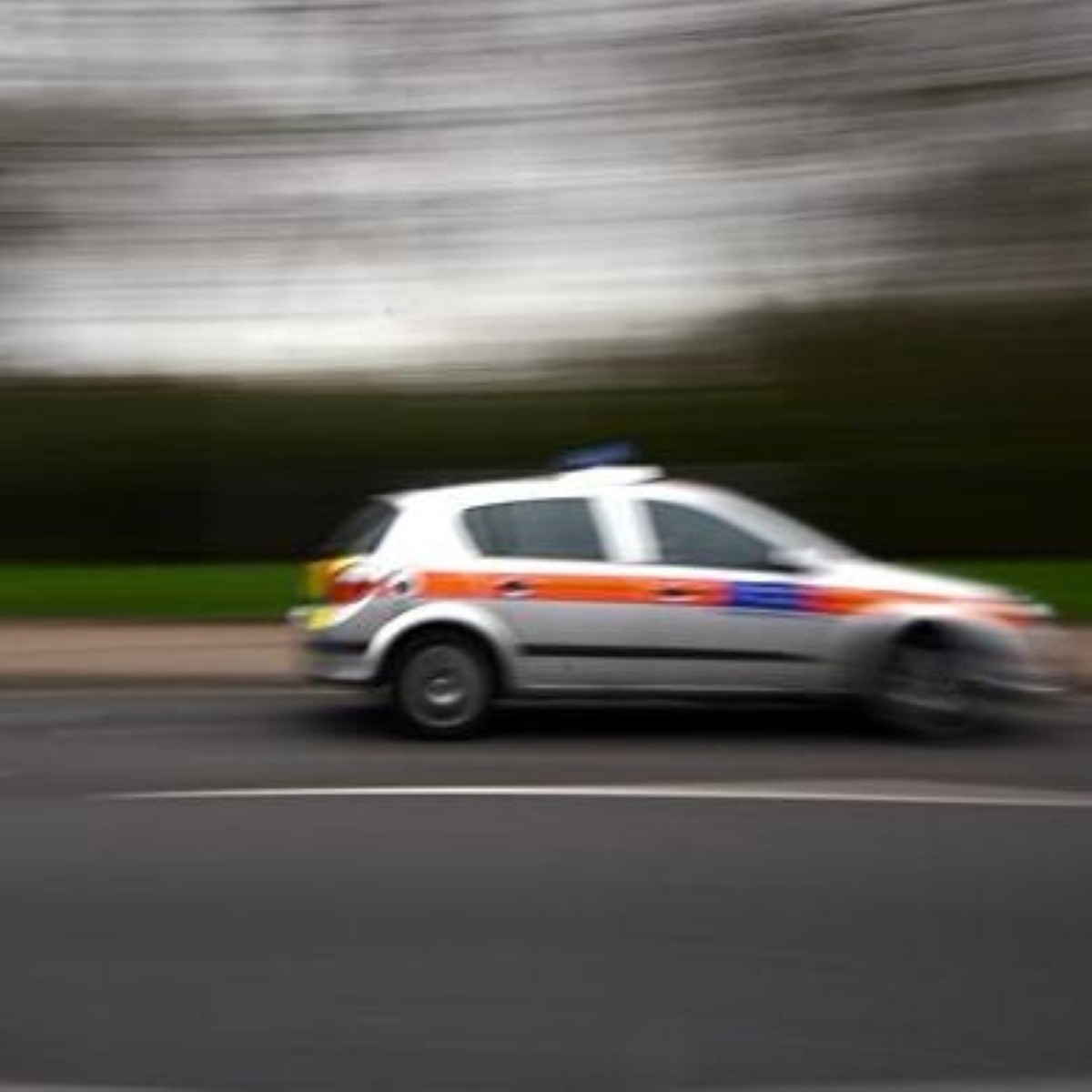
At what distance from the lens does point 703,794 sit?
8.56 m

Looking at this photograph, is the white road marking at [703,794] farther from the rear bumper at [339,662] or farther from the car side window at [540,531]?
the car side window at [540,531]

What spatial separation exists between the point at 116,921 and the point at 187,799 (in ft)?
7.62

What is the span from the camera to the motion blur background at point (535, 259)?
64.2 ft

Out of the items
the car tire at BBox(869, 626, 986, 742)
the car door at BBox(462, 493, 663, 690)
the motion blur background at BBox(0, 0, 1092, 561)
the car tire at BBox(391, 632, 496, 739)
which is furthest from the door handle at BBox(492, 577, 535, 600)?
the motion blur background at BBox(0, 0, 1092, 561)

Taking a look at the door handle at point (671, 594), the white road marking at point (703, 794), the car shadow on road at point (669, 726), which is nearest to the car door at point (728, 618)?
the door handle at point (671, 594)

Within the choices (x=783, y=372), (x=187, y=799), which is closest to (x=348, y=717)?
(x=187, y=799)

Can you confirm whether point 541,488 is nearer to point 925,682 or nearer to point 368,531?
point 368,531

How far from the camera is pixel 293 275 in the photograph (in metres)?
22.1

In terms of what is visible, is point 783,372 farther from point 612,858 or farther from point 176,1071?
point 176,1071

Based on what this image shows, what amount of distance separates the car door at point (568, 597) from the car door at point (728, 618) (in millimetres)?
137

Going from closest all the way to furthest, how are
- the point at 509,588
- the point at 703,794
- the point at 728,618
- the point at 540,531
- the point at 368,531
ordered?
the point at 703,794, the point at 728,618, the point at 509,588, the point at 540,531, the point at 368,531

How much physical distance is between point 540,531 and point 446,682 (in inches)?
36.7

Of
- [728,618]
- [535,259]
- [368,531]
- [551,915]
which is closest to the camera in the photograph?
[551,915]

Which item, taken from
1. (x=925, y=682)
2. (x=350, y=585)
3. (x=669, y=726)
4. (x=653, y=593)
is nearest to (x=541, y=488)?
(x=653, y=593)
